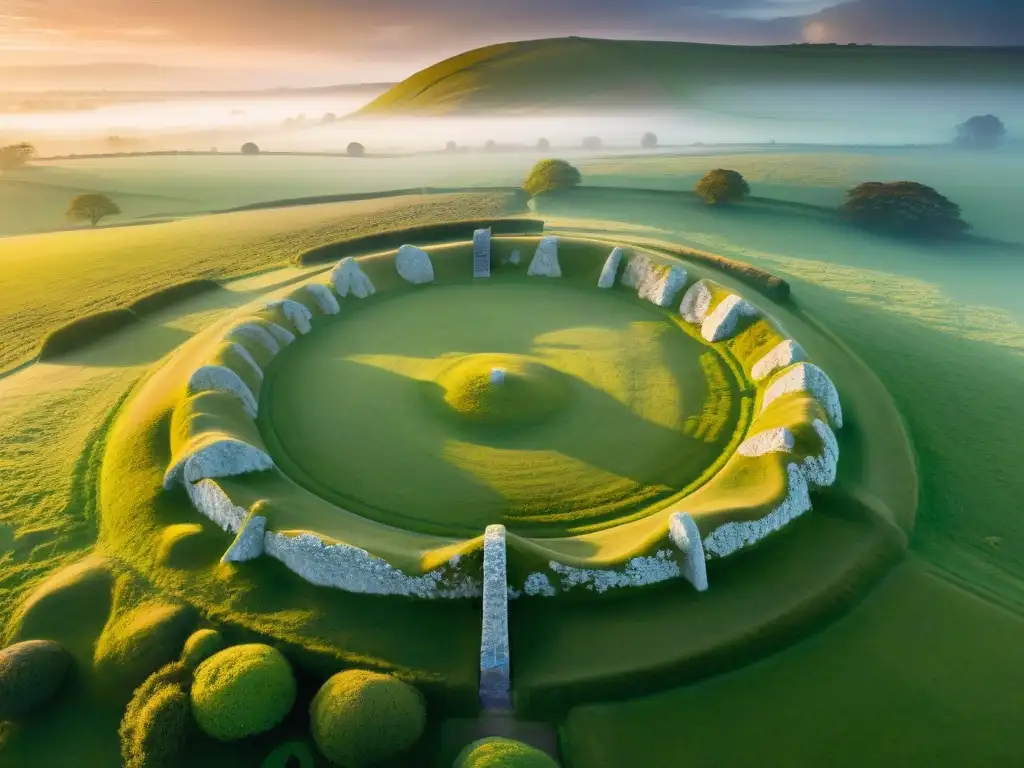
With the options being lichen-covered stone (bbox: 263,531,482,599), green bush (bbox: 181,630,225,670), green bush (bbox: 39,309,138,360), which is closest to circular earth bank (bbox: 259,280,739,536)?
lichen-covered stone (bbox: 263,531,482,599)

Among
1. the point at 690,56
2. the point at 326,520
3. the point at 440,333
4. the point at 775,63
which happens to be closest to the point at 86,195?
the point at 440,333

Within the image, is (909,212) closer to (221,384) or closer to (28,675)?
(221,384)

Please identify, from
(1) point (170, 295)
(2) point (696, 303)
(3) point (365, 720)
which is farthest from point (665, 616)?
(1) point (170, 295)

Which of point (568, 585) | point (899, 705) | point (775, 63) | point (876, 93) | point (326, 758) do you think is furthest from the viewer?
point (775, 63)

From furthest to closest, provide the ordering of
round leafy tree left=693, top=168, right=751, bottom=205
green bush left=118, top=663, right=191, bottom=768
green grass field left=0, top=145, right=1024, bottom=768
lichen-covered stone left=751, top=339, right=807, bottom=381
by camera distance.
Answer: round leafy tree left=693, top=168, right=751, bottom=205
lichen-covered stone left=751, top=339, right=807, bottom=381
green grass field left=0, top=145, right=1024, bottom=768
green bush left=118, top=663, right=191, bottom=768

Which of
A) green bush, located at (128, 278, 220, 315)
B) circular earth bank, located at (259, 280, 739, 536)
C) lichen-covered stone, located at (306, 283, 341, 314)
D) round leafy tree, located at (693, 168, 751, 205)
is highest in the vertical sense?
round leafy tree, located at (693, 168, 751, 205)

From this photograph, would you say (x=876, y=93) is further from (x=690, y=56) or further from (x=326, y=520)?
(x=326, y=520)

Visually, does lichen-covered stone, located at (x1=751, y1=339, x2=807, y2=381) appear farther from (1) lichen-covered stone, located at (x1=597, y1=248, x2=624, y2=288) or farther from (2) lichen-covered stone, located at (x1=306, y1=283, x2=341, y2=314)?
(2) lichen-covered stone, located at (x1=306, y1=283, x2=341, y2=314)
